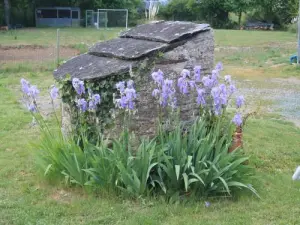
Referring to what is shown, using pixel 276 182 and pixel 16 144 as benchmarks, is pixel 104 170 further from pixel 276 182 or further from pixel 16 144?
pixel 16 144

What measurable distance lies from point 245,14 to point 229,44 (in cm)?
2426

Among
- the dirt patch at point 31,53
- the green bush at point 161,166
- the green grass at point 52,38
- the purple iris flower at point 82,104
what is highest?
the purple iris flower at point 82,104

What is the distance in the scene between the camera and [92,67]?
5113mm

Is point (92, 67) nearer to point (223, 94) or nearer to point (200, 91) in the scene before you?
point (200, 91)

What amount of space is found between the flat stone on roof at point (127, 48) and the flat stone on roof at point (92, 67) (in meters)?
0.07

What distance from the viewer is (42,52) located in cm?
2184

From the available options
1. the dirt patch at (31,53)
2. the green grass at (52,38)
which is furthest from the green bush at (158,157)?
the green grass at (52,38)

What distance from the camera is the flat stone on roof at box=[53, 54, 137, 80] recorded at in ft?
15.9

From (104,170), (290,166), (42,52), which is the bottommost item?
(42,52)

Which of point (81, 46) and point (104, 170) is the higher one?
point (104, 170)

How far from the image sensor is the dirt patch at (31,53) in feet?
61.9

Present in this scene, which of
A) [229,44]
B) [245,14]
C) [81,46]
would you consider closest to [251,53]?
[229,44]

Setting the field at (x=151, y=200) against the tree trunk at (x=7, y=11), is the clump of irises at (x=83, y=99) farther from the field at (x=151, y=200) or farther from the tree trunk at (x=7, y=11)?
the tree trunk at (x=7, y=11)

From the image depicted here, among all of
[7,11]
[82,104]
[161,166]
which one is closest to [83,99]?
[82,104]
